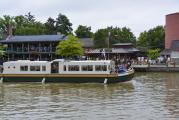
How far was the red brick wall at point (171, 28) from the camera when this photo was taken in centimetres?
11250

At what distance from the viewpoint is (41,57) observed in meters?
100

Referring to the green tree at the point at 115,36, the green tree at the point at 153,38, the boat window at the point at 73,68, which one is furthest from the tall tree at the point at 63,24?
the boat window at the point at 73,68

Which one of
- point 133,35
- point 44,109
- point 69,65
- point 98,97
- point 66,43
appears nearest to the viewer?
point 44,109

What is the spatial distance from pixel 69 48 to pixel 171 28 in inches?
1246

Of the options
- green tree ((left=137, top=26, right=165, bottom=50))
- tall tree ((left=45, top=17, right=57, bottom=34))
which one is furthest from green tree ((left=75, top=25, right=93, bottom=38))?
green tree ((left=137, top=26, right=165, bottom=50))

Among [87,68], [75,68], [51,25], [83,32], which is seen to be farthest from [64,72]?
[51,25]

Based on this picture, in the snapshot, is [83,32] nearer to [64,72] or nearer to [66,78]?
[64,72]

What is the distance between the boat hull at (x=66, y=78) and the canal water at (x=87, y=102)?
5.78 ft

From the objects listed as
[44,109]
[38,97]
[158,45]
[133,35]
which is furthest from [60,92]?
[133,35]

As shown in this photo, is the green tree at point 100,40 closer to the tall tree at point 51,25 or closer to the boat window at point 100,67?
the tall tree at point 51,25

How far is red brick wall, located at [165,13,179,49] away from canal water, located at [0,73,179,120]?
6329cm

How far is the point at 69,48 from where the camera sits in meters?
92.4

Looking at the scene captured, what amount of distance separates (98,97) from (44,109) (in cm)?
858

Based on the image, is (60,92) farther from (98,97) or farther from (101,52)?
(101,52)
